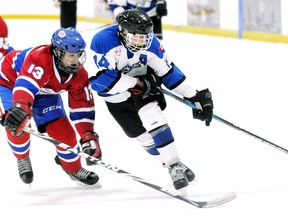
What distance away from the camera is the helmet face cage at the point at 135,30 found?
11.4ft

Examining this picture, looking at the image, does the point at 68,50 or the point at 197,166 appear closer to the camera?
the point at 68,50

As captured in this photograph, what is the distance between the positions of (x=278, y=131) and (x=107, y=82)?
5.47 ft

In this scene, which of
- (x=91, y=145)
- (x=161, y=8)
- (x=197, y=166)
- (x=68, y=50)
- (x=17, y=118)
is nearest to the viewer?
(x=17, y=118)

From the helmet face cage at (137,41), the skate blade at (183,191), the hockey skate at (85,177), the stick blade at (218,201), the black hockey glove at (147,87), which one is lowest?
the hockey skate at (85,177)

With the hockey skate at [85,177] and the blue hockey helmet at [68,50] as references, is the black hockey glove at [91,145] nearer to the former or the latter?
the hockey skate at [85,177]

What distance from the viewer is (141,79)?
3.58 meters

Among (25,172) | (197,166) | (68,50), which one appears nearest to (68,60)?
(68,50)

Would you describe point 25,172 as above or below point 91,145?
below

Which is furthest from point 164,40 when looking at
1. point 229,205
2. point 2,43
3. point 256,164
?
point 229,205

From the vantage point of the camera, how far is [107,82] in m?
3.60

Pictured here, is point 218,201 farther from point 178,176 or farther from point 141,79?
point 141,79

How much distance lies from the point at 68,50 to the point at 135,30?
0.32 m

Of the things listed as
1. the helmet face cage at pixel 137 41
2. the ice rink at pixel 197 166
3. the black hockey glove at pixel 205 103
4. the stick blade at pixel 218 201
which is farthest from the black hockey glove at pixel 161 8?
the stick blade at pixel 218 201

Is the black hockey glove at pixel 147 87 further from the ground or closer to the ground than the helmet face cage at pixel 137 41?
closer to the ground
